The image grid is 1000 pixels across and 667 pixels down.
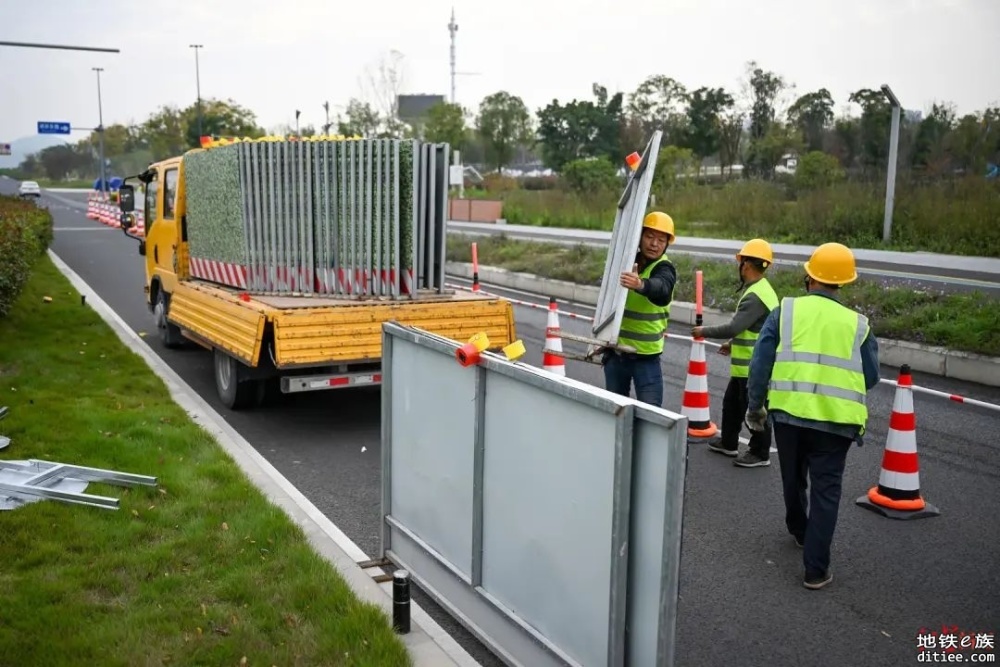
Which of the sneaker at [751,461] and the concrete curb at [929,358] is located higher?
the concrete curb at [929,358]

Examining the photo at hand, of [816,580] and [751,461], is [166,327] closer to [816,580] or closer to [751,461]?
[751,461]

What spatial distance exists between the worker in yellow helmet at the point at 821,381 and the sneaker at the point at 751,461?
6.39ft

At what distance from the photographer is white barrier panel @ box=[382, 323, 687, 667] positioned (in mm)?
2902

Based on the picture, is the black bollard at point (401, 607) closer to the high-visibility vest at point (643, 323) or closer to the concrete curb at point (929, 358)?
the high-visibility vest at point (643, 323)

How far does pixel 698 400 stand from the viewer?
755 centimetres

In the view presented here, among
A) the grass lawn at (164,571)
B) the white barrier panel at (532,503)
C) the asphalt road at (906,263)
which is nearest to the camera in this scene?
the white barrier panel at (532,503)

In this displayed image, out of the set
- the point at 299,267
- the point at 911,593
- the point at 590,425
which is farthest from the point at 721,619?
the point at 299,267

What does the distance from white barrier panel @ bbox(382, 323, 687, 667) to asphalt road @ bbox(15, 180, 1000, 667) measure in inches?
15.5

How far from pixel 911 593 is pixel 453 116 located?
4559 cm

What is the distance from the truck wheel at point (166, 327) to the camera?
11219mm

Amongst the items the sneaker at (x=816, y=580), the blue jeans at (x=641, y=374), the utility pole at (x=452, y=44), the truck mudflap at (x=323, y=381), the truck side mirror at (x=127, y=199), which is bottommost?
the sneaker at (x=816, y=580)

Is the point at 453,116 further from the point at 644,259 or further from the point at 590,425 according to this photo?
the point at 590,425

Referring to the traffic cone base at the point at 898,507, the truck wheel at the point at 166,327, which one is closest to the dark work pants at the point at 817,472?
the traffic cone base at the point at 898,507

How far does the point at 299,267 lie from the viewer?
848cm
